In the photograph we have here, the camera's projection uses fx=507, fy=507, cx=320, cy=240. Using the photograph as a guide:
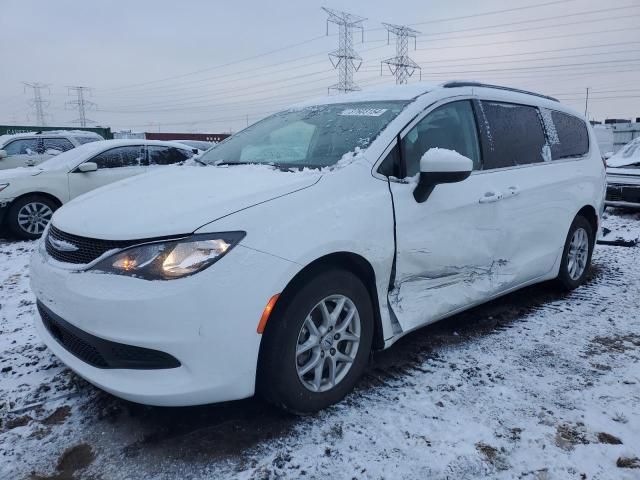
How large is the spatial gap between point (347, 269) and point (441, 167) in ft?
2.54

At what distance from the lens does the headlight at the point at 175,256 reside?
7.16ft

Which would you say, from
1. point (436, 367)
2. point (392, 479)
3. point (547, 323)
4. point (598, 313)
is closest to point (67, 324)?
point (392, 479)

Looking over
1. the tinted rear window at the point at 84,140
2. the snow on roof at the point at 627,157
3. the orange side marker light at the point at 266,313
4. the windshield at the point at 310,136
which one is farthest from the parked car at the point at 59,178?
the snow on roof at the point at 627,157

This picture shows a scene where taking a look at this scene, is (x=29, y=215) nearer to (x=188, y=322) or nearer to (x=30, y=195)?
(x=30, y=195)

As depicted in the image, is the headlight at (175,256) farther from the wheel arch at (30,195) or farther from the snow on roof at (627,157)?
the snow on roof at (627,157)

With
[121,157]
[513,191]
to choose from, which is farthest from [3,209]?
[513,191]

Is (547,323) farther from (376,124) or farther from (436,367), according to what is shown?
(376,124)

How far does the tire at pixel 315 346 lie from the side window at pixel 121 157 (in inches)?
251

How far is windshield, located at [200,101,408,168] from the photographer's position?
3021 millimetres

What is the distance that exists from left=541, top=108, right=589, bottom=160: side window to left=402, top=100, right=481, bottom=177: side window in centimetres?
116

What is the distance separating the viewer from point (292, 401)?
247 centimetres

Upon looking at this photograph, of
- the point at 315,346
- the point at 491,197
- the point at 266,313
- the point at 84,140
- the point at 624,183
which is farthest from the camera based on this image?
the point at 84,140

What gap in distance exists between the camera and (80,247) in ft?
7.98

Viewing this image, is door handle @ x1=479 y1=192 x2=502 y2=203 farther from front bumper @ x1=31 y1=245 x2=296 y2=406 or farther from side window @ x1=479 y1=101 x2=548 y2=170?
front bumper @ x1=31 y1=245 x2=296 y2=406
